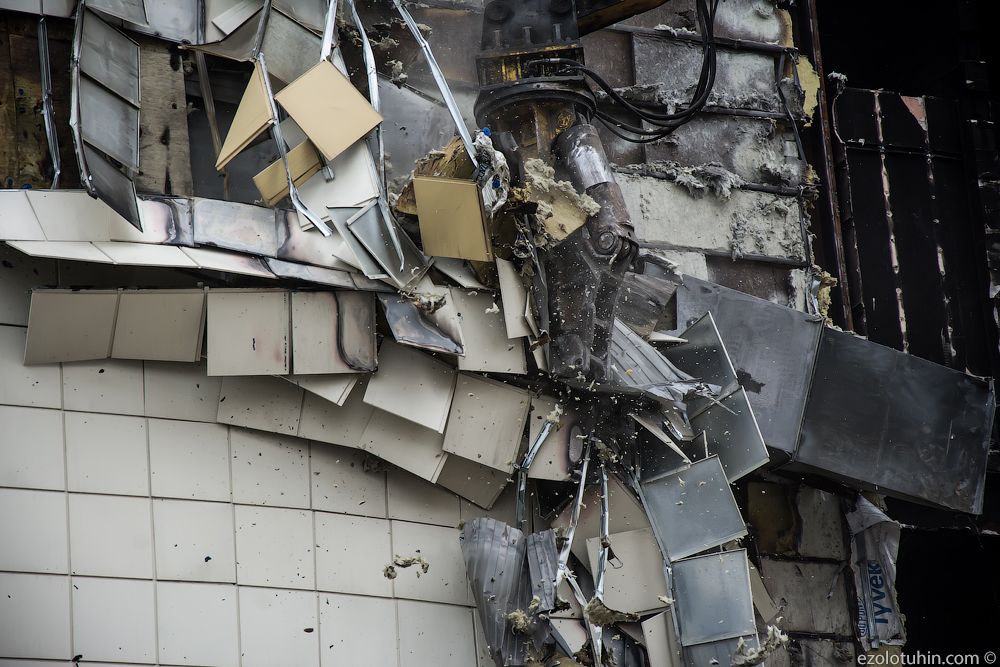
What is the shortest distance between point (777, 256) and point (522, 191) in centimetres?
246

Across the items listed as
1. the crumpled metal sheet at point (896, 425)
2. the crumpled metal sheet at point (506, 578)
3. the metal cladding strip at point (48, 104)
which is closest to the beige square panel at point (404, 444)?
the crumpled metal sheet at point (506, 578)

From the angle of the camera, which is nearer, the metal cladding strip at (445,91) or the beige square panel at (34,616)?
the beige square panel at (34,616)

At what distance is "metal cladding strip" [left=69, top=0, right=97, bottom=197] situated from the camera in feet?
9.37

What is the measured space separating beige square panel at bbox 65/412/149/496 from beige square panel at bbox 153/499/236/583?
154 mm

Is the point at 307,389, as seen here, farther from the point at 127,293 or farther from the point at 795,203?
the point at 795,203

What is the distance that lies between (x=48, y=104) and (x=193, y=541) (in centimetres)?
191

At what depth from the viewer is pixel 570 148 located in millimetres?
3824

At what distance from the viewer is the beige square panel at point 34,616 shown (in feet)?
8.87

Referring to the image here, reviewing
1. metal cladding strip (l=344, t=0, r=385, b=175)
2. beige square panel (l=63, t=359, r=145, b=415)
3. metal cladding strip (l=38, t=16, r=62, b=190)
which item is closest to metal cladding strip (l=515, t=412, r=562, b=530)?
metal cladding strip (l=344, t=0, r=385, b=175)

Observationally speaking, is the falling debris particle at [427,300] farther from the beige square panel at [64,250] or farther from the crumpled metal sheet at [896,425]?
the crumpled metal sheet at [896,425]

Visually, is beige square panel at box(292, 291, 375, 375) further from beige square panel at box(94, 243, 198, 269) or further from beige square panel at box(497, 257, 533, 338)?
beige square panel at box(497, 257, 533, 338)

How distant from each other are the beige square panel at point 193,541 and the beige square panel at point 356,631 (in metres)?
0.45

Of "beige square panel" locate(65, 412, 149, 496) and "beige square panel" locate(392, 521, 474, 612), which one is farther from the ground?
"beige square panel" locate(65, 412, 149, 496)

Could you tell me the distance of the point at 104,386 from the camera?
314 centimetres
